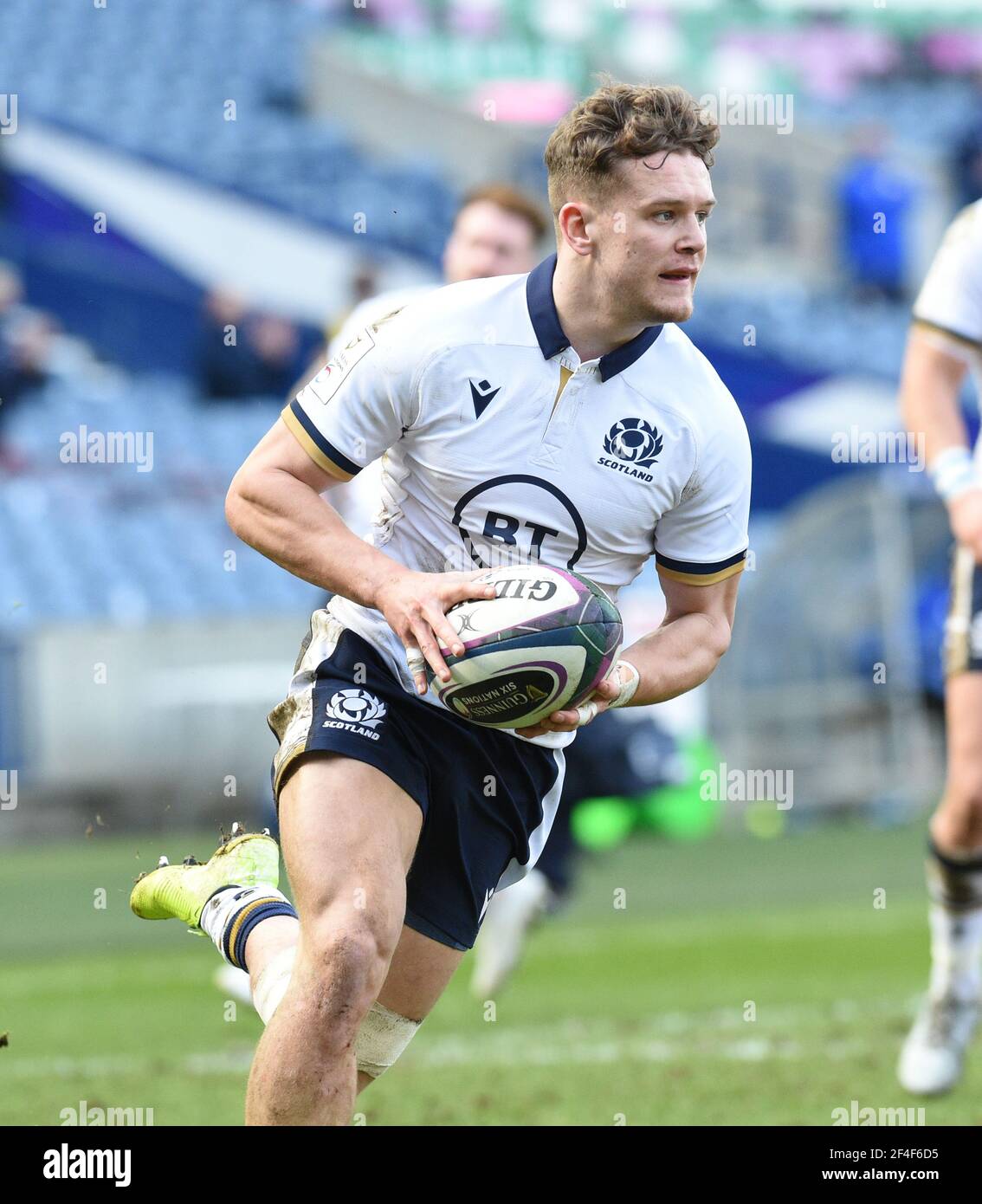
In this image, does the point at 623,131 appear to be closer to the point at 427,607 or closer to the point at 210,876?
the point at 427,607

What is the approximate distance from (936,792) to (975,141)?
14.5 meters

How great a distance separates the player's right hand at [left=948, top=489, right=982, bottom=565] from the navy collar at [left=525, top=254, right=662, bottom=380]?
5.61 feet

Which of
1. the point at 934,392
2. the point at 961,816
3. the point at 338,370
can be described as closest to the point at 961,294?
the point at 934,392

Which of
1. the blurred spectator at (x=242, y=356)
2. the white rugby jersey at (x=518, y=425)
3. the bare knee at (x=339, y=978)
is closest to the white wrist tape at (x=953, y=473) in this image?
the white rugby jersey at (x=518, y=425)

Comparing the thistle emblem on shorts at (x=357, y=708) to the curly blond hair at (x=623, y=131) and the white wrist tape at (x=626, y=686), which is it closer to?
the white wrist tape at (x=626, y=686)

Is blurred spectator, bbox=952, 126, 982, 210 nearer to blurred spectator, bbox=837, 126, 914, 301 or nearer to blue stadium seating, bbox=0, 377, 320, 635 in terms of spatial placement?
blurred spectator, bbox=837, 126, 914, 301

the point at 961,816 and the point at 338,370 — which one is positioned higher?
the point at 338,370

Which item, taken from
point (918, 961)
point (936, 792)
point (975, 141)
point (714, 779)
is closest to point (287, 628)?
point (714, 779)

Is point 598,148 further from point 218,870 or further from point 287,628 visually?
point 287,628

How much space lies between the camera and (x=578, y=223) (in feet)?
14.0

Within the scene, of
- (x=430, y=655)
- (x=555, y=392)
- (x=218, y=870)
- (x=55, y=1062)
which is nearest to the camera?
(x=430, y=655)

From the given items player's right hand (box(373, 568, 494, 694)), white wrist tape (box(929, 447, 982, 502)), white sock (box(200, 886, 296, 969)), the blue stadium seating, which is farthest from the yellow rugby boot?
the blue stadium seating

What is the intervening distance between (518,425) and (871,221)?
23804 mm

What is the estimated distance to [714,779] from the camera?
54.3ft
